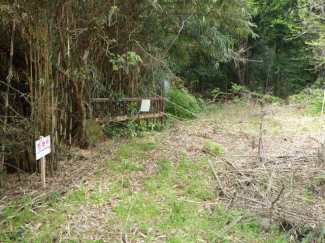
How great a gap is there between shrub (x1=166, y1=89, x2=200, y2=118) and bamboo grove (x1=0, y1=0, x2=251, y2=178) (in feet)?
4.40

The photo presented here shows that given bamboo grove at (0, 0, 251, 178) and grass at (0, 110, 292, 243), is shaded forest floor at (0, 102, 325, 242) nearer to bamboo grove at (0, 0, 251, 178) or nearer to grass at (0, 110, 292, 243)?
grass at (0, 110, 292, 243)

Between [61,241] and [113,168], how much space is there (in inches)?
56.0

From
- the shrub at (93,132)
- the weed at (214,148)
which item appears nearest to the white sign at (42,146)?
the shrub at (93,132)

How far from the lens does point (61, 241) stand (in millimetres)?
2152

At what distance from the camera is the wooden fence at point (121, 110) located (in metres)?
4.82

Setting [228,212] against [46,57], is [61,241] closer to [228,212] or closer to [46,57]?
[228,212]

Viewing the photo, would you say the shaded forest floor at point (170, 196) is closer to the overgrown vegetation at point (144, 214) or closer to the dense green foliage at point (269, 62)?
the overgrown vegetation at point (144, 214)

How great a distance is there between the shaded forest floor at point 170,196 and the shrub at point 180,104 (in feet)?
8.54

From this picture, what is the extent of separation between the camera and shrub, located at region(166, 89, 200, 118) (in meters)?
7.24

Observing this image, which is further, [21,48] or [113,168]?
[113,168]

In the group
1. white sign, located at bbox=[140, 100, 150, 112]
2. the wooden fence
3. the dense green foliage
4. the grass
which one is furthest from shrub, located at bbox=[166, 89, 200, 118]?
the grass

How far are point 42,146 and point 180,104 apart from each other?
5.06 m

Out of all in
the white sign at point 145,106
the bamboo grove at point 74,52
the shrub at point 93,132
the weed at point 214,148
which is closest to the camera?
the bamboo grove at point 74,52

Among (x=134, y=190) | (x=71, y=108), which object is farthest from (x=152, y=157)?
(x=71, y=108)
